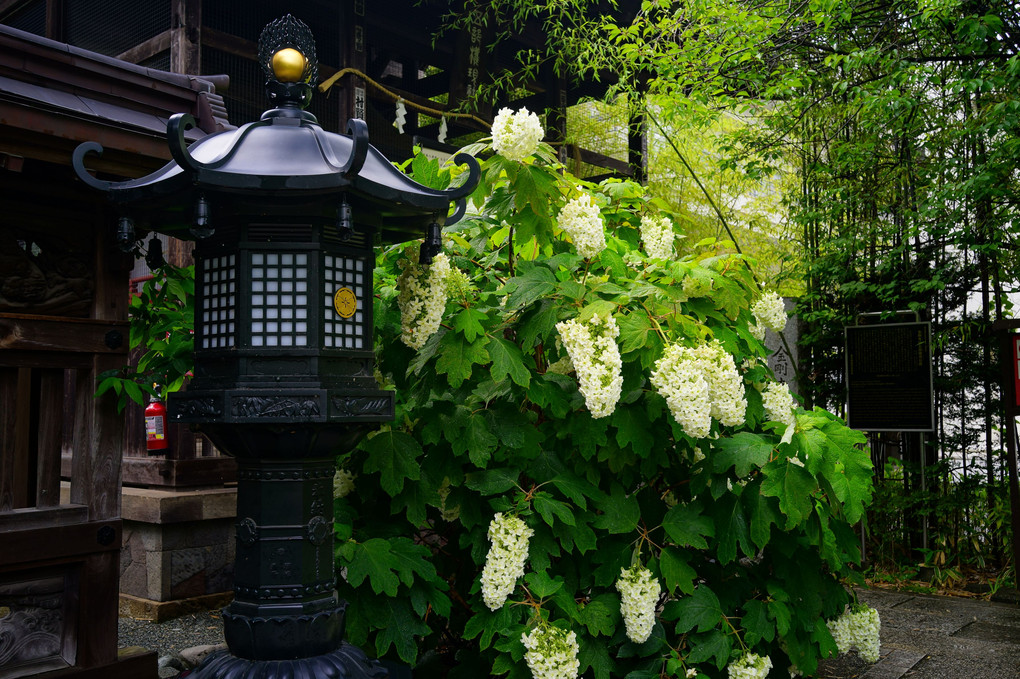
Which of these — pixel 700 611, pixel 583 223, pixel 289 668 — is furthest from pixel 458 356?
pixel 700 611

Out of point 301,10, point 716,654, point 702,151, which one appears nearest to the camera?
point 716,654

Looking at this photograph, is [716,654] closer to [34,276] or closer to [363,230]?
[363,230]

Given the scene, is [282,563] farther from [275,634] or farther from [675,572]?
[675,572]

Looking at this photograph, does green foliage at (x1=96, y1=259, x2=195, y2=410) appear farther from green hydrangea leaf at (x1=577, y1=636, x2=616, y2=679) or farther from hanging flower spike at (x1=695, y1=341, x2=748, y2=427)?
hanging flower spike at (x1=695, y1=341, x2=748, y2=427)

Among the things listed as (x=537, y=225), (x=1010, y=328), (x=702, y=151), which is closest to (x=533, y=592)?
(x=537, y=225)

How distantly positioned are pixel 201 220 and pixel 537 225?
170 centimetres

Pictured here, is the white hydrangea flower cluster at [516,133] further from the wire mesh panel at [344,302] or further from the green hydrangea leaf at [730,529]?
the green hydrangea leaf at [730,529]

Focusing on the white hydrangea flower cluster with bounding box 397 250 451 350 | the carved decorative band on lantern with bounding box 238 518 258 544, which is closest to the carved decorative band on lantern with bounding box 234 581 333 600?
the carved decorative band on lantern with bounding box 238 518 258 544

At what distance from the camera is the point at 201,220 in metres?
3.03

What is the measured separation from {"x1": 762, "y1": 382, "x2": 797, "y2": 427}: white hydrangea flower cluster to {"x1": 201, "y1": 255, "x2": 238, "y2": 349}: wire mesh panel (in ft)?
9.07

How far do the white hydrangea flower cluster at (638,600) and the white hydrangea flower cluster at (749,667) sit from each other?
48cm

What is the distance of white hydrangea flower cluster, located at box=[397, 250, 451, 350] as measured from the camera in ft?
12.3

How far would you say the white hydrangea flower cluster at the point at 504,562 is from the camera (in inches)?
153

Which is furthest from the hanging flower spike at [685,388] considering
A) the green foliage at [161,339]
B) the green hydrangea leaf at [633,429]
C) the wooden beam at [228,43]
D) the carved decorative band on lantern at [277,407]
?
the wooden beam at [228,43]
